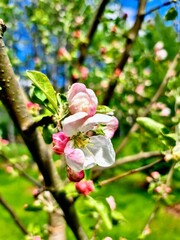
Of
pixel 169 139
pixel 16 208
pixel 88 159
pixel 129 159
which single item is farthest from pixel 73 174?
pixel 16 208

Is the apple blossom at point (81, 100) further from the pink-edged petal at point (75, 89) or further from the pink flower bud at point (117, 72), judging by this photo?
the pink flower bud at point (117, 72)

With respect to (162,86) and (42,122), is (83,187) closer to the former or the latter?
(42,122)

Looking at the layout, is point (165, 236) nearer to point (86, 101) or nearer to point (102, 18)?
point (102, 18)

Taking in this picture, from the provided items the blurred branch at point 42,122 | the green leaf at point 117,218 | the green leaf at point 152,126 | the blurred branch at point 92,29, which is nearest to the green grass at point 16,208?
the blurred branch at point 92,29

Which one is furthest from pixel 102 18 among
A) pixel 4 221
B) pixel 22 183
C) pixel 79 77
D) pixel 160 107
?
pixel 22 183

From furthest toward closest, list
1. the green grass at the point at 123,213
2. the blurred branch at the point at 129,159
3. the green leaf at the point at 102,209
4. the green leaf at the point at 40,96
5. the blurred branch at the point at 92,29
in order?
the green grass at the point at 123,213 → the blurred branch at the point at 92,29 → the blurred branch at the point at 129,159 → the green leaf at the point at 102,209 → the green leaf at the point at 40,96

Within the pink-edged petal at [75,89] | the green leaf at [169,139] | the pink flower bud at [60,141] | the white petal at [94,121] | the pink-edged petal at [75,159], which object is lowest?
the green leaf at [169,139]

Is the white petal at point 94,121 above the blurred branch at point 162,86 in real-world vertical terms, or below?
above

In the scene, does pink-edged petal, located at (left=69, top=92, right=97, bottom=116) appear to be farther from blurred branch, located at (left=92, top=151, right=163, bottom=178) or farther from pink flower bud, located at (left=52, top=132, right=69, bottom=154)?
blurred branch, located at (left=92, top=151, right=163, bottom=178)
